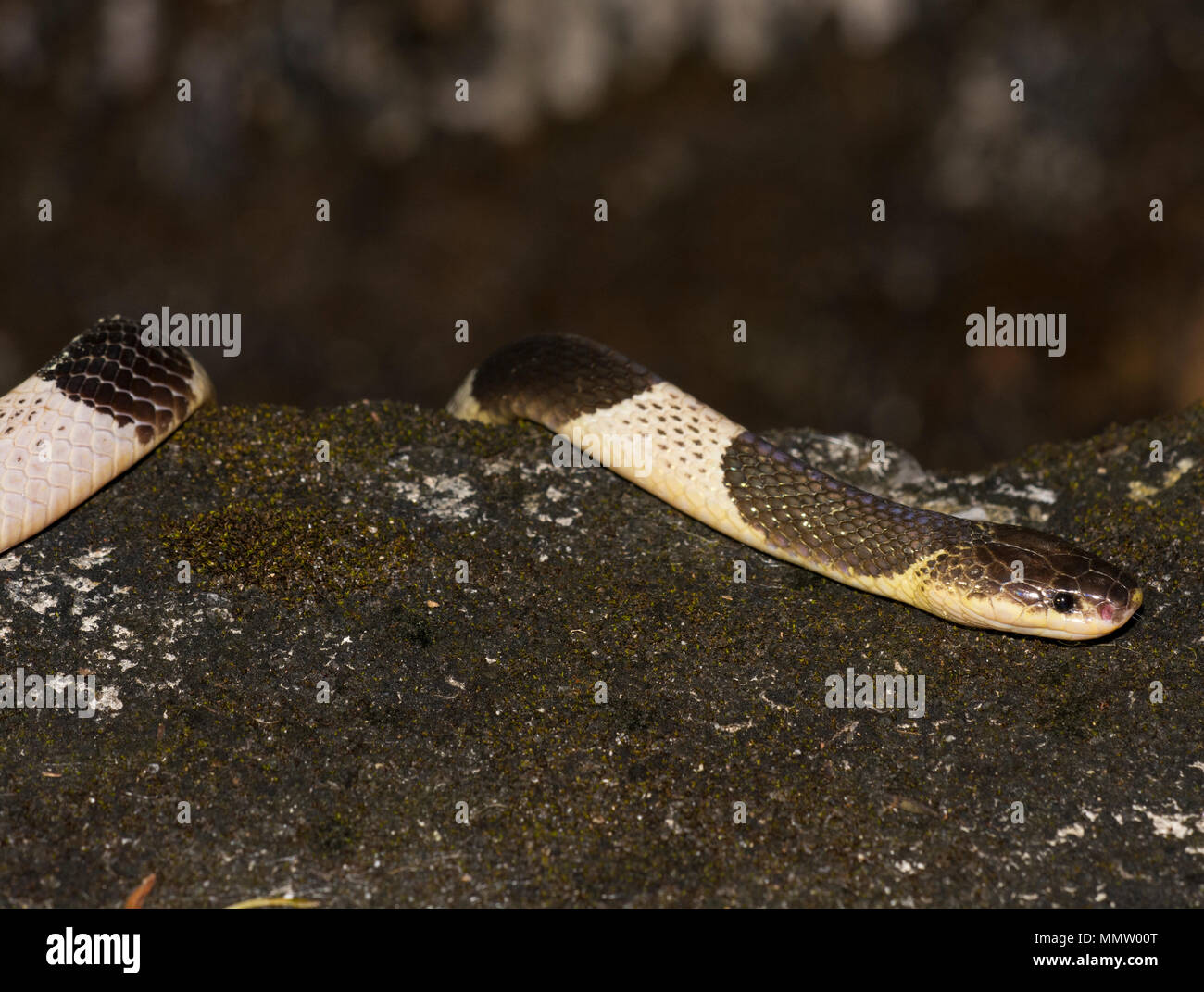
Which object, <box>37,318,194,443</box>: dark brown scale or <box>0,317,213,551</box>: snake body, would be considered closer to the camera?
<box>0,317,213,551</box>: snake body

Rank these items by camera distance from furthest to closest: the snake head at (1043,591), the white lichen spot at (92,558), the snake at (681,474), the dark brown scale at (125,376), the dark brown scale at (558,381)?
the dark brown scale at (558,381), the dark brown scale at (125,376), the white lichen spot at (92,558), the snake at (681,474), the snake head at (1043,591)

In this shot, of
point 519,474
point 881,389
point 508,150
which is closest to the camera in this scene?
point 519,474

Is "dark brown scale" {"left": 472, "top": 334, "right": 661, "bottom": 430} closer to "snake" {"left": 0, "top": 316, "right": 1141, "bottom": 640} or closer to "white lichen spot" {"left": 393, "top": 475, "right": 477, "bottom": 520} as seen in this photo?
"snake" {"left": 0, "top": 316, "right": 1141, "bottom": 640}

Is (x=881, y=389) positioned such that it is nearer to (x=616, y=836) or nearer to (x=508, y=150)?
(x=508, y=150)

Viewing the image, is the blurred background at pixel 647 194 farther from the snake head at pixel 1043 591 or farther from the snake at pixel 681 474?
the snake head at pixel 1043 591

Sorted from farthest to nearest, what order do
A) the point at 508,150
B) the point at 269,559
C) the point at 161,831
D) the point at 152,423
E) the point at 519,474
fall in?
1. the point at 508,150
2. the point at 519,474
3. the point at 152,423
4. the point at 269,559
5. the point at 161,831

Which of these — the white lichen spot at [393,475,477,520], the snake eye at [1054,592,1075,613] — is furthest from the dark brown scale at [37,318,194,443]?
the snake eye at [1054,592,1075,613]

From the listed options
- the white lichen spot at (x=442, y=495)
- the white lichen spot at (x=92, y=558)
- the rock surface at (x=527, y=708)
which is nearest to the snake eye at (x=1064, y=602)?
the rock surface at (x=527, y=708)

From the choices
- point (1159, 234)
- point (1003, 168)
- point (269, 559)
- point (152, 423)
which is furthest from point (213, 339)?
point (1159, 234)
